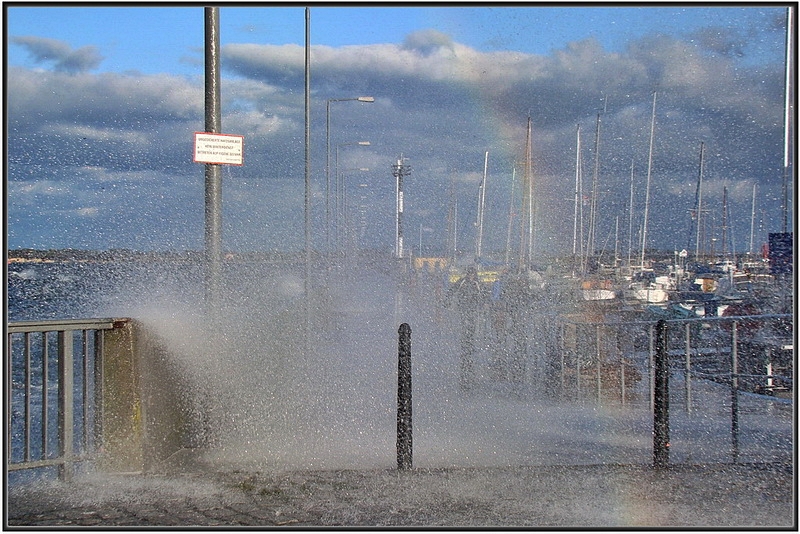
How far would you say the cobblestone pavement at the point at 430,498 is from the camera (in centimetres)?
504

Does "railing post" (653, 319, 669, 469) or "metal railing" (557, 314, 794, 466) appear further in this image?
"metal railing" (557, 314, 794, 466)

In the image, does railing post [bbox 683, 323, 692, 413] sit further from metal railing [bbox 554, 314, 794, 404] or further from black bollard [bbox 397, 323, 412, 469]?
black bollard [bbox 397, 323, 412, 469]

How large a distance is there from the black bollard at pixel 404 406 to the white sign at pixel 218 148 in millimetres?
2528

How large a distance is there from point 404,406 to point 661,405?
6.56 ft

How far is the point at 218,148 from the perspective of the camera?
7867mm

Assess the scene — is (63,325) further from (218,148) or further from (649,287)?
(649,287)

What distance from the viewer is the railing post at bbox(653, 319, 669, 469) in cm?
630

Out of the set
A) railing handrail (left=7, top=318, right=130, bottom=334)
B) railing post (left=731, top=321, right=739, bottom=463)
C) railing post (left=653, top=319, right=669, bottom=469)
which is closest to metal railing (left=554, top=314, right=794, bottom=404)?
railing post (left=731, top=321, right=739, bottom=463)

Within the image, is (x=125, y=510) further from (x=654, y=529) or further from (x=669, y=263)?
(x=669, y=263)

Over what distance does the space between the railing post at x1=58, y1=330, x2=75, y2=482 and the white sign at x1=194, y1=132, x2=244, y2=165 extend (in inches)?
95.5

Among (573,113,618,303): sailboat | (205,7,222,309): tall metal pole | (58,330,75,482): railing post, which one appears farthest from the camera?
(573,113,618,303): sailboat

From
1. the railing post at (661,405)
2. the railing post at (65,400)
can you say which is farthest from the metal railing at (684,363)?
the railing post at (65,400)

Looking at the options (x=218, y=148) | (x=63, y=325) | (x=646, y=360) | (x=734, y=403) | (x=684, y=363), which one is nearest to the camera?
(x=63, y=325)

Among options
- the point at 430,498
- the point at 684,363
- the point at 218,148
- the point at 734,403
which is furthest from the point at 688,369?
the point at 218,148
